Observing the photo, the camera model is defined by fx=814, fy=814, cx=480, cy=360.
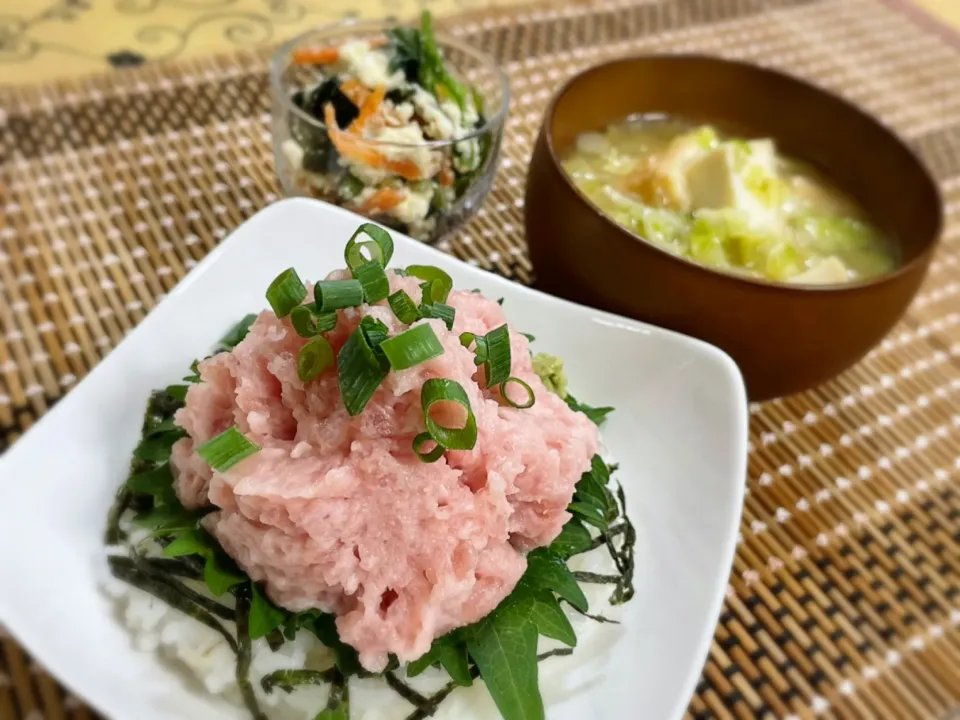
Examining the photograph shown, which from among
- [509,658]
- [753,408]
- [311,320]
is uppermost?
[311,320]

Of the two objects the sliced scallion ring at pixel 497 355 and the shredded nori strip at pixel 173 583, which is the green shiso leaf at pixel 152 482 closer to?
the shredded nori strip at pixel 173 583

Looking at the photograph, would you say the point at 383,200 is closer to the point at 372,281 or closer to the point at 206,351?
the point at 206,351

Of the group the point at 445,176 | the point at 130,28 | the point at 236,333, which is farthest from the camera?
the point at 130,28

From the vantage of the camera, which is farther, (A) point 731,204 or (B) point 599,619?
(A) point 731,204

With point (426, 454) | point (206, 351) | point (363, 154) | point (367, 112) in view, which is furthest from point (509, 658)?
point (367, 112)

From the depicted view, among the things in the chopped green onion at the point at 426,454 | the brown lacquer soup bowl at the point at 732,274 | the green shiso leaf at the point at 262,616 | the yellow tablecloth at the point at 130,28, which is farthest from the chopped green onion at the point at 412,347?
the yellow tablecloth at the point at 130,28

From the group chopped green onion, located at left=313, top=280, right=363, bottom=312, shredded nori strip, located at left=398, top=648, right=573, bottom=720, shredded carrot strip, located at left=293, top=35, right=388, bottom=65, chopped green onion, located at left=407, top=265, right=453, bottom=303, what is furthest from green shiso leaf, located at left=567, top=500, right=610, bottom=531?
shredded carrot strip, located at left=293, top=35, right=388, bottom=65

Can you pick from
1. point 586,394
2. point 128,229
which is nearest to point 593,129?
point 586,394

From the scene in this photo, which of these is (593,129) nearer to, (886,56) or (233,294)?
(233,294)

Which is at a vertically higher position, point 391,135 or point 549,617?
point 391,135
